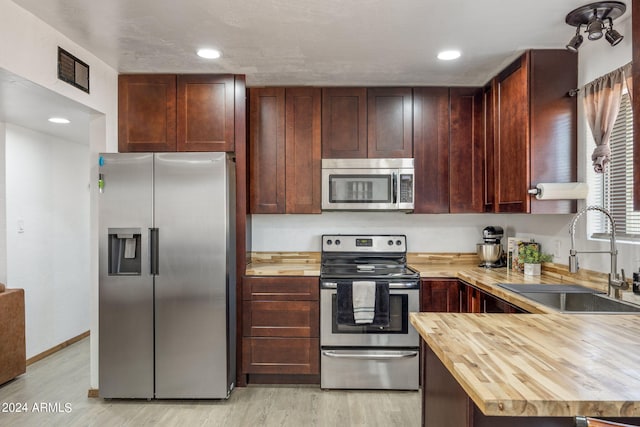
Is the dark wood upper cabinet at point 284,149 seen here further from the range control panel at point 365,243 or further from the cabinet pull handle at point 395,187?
the cabinet pull handle at point 395,187

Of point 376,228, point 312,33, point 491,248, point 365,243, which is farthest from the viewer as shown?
point 376,228

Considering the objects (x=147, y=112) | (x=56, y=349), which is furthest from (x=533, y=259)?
(x=56, y=349)

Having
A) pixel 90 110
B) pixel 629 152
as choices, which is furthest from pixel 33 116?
pixel 629 152

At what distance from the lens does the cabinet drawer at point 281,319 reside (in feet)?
10.2

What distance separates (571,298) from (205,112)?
9.02 ft

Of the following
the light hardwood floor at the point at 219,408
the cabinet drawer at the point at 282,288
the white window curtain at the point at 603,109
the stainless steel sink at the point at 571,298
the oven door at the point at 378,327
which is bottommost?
the light hardwood floor at the point at 219,408

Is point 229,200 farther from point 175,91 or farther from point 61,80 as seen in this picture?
point 61,80

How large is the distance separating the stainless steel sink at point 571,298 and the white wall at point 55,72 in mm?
2933

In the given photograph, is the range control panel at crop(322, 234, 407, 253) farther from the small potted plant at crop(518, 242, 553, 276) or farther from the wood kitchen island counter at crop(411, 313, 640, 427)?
the wood kitchen island counter at crop(411, 313, 640, 427)

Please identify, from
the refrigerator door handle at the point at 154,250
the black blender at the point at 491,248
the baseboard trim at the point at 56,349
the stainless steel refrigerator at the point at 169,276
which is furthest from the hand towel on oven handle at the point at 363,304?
the baseboard trim at the point at 56,349

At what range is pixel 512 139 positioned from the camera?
2.82 metres

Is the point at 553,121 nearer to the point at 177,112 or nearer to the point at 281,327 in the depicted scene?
the point at 281,327

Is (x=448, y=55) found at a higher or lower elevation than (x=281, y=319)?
higher

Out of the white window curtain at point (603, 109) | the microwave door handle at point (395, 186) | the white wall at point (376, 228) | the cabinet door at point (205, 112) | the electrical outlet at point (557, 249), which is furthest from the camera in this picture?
the white wall at point (376, 228)
